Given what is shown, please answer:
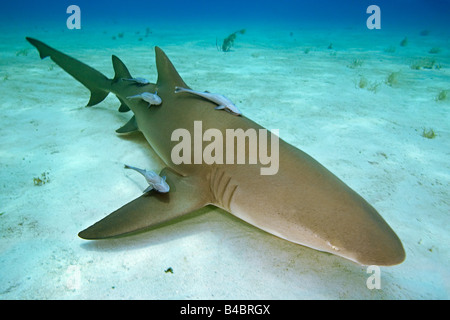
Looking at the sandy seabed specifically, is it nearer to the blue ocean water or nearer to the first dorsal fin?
the first dorsal fin

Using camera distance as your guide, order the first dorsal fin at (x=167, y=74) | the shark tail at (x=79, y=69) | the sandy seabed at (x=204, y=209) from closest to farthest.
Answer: the sandy seabed at (x=204, y=209)
the first dorsal fin at (x=167, y=74)
the shark tail at (x=79, y=69)

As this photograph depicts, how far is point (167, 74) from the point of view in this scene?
3.14 meters

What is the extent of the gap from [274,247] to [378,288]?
0.70 meters

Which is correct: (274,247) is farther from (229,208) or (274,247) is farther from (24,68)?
(24,68)

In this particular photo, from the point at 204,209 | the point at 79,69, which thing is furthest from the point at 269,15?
the point at 204,209

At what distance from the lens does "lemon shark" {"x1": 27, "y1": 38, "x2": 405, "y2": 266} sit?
4.92 ft

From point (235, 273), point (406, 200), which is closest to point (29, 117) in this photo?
point (235, 273)

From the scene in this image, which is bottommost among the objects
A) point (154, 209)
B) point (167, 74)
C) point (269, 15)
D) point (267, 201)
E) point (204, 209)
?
point (204, 209)

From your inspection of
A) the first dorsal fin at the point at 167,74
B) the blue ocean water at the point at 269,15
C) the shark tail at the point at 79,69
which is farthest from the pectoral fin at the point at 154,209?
the blue ocean water at the point at 269,15

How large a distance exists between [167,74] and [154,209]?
1.83 meters

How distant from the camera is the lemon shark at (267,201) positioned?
1.50m

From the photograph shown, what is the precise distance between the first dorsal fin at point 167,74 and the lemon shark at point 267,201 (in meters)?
0.35

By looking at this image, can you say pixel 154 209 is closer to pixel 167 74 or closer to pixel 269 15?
pixel 167 74

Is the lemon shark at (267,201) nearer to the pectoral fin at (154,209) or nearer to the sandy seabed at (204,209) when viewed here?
the pectoral fin at (154,209)
